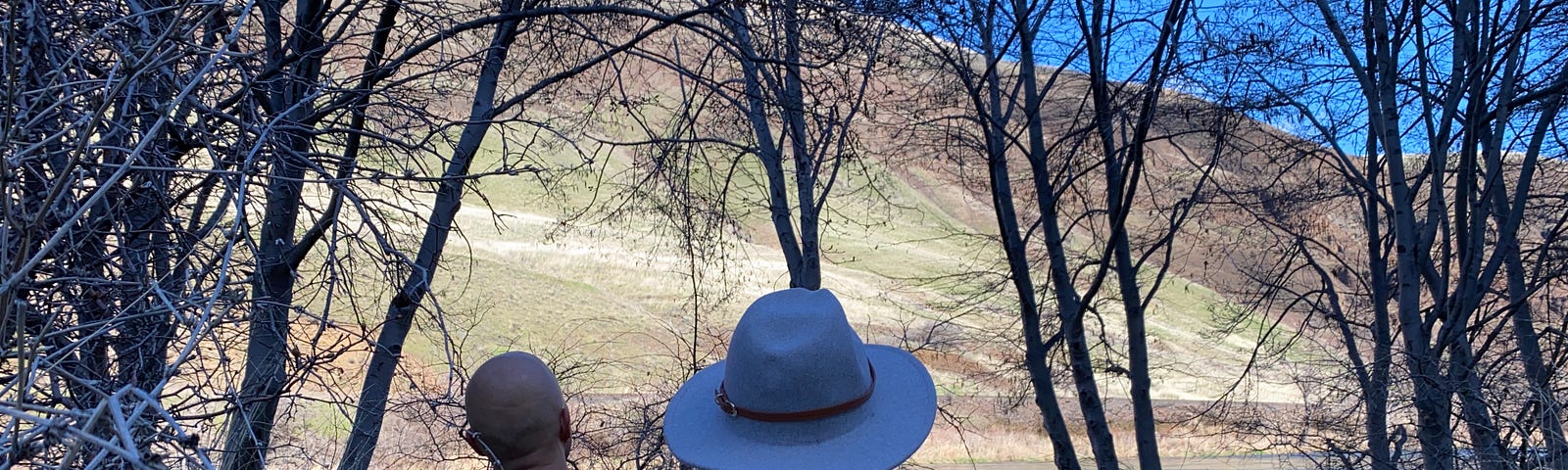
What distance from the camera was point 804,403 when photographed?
8.07ft

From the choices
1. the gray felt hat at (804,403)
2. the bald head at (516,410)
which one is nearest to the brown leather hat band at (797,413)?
the gray felt hat at (804,403)

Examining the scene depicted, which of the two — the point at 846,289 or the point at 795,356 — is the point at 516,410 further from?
the point at 846,289

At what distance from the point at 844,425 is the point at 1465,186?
6.23 metres

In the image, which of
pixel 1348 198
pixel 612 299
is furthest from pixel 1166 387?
pixel 1348 198

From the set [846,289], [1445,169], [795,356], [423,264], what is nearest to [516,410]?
[795,356]

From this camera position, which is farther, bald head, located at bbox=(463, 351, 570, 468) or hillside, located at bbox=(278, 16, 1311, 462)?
hillside, located at bbox=(278, 16, 1311, 462)

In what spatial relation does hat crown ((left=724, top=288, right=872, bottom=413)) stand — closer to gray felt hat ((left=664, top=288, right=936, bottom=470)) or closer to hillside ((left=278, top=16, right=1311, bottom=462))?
gray felt hat ((left=664, top=288, right=936, bottom=470))

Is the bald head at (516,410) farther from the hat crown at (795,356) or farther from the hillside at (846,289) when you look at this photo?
the hillside at (846,289)

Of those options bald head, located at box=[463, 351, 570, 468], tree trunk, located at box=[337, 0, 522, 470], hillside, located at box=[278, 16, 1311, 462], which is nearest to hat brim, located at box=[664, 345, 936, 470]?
bald head, located at box=[463, 351, 570, 468]

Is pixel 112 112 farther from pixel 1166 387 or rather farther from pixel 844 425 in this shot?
pixel 1166 387

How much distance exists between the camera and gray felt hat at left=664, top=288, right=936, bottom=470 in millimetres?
2439

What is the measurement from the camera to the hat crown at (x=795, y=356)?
2.44 meters

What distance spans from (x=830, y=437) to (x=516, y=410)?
2.18ft

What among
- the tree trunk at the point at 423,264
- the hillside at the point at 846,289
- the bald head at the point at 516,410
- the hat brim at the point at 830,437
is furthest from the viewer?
the hillside at the point at 846,289
